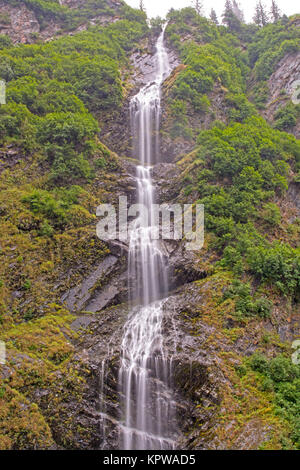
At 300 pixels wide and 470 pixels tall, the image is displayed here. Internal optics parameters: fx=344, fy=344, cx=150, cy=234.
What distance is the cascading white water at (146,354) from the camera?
14039mm

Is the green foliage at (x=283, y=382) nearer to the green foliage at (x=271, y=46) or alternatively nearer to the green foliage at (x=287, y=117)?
the green foliage at (x=287, y=117)

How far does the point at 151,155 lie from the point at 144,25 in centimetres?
3125

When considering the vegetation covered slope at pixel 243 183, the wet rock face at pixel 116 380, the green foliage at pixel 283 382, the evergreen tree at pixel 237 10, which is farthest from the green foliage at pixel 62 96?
the evergreen tree at pixel 237 10

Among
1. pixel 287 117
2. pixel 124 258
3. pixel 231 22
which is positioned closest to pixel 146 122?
pixel 287 117

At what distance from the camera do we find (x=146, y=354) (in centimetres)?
1575

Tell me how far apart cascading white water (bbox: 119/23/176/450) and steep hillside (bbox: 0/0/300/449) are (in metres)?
0.47

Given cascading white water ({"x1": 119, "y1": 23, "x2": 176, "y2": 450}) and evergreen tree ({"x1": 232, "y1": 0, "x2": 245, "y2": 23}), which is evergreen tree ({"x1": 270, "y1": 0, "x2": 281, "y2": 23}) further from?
cascading white water ({"x1": 119, "y1": 23, "x2": 176, "y2": 450})

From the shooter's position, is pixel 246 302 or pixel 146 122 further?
pixel 146 122

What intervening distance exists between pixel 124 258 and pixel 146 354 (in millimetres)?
6826

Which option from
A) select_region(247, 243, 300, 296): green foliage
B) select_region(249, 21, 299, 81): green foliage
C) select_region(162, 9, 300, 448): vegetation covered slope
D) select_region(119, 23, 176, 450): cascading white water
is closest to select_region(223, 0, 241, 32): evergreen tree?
select_region(249, 21, 299, 81): green foliage

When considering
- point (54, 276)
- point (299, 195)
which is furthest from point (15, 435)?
point (299, 195)

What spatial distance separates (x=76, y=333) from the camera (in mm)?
17609

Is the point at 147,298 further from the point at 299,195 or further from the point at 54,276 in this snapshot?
the point at 299,195

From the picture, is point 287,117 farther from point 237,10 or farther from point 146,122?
point 237,10
